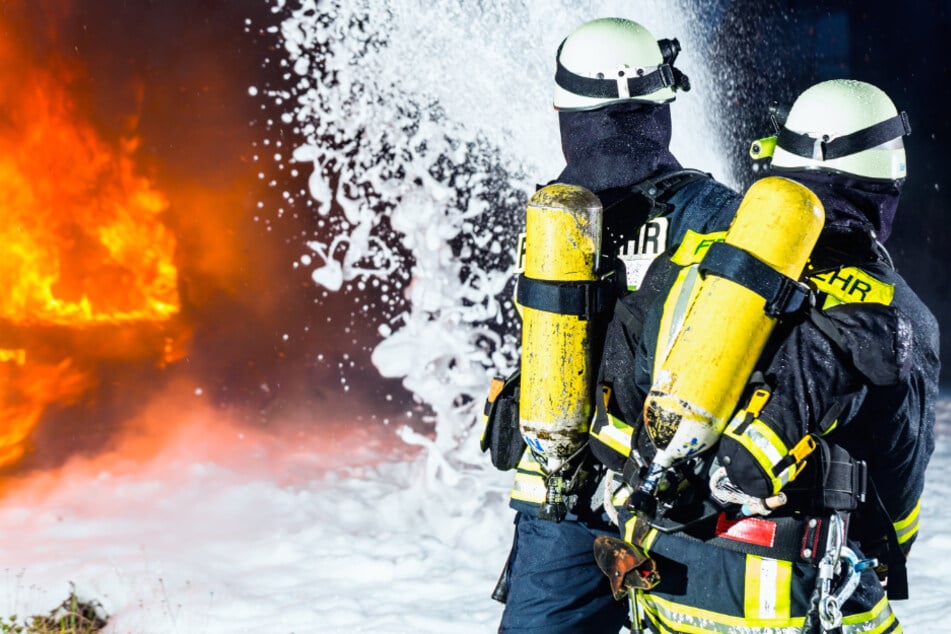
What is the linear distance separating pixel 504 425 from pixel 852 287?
3.80 feet

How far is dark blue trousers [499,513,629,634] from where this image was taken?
2.52 meters

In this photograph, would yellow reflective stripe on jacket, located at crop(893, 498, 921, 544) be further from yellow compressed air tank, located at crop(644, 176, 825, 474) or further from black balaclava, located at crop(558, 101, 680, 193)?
black balaclava, located at crop(558, 101, 680, 193)

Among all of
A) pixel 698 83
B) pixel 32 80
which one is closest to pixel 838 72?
pixel 698 83

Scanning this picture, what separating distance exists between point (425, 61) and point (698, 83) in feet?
10.2

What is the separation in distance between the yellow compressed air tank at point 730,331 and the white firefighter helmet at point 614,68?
81 cm

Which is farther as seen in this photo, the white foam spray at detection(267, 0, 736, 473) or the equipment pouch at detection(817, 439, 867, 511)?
the white foam spray at detection(267, 0, 736, 473)

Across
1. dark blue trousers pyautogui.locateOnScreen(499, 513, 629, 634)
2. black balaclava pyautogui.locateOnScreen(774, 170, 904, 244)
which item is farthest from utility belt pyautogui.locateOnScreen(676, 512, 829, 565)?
black balaclava pyautogui.locateOnScreen(774, 170, 904, 244)

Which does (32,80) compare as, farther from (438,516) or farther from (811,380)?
(811,380)

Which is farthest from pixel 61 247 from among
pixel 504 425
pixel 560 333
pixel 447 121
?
pixel 560 333

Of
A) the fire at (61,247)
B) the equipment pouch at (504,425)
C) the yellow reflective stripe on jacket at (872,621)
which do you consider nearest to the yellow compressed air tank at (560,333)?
the equipment pouch at (504,425)

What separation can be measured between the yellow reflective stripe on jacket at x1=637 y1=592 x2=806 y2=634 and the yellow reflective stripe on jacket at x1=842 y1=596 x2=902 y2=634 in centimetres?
13

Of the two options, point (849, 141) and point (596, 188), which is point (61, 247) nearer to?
point (596, 188)

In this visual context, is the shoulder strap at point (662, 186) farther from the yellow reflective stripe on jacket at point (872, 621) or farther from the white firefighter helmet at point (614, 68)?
the yellow reflective stripe on jacket at point (872, 621)

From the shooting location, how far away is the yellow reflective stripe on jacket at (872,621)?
1984mm
